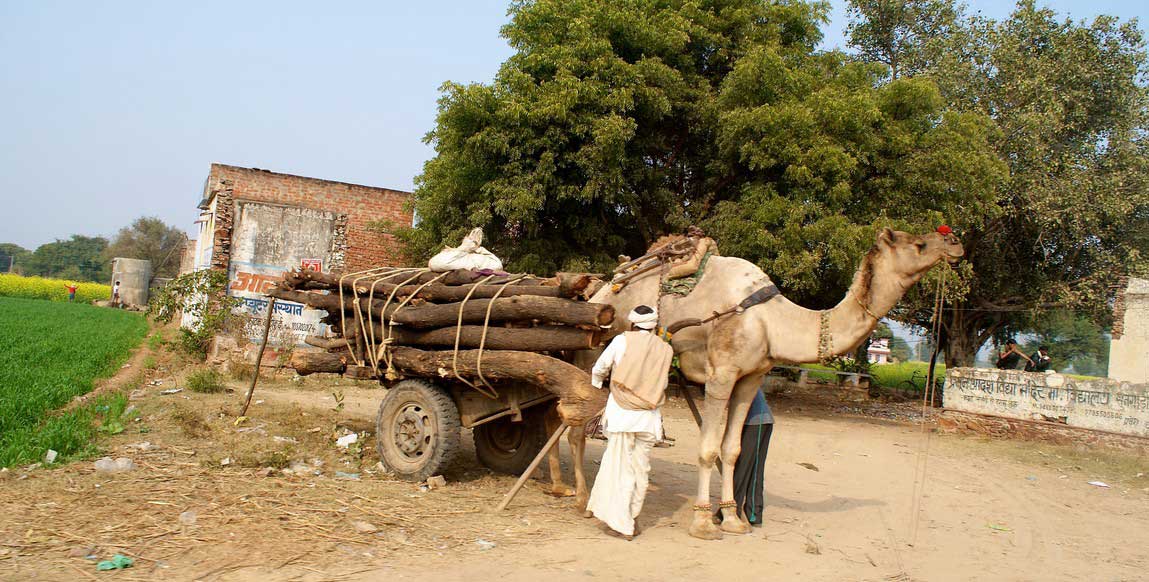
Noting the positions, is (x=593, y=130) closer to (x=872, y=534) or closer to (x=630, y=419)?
(x=630, y=419)

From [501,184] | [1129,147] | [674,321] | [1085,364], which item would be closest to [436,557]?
[674,321]

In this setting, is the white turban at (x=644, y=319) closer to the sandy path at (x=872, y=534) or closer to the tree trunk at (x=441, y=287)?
the tree trunk at (x=441, y=287)

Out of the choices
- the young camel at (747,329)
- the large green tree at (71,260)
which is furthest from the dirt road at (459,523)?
the large green tree at (71,260)

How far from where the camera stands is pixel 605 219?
16.0 m

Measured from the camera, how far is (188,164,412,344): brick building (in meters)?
16.3

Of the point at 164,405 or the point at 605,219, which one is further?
the point at 605,219

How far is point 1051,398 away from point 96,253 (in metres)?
98.9

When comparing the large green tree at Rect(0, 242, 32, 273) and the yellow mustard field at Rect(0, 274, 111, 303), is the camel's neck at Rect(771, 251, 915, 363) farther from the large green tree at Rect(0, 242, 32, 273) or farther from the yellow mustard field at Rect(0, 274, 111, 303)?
the large green tree at Rect(0, 242, 32, 273)

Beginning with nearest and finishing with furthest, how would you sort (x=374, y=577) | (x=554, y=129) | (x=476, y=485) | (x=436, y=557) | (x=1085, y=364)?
(x=374, y=577)
(x=436, y=557)
(x=476, y=485)
(x=554, y=129)
(x=1085, y=364)

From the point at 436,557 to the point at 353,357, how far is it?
10.2 ft

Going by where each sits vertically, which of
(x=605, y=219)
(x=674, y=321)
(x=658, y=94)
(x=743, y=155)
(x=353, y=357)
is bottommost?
(x=353, y=357)

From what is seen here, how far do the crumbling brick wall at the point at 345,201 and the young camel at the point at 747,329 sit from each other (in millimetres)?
12189

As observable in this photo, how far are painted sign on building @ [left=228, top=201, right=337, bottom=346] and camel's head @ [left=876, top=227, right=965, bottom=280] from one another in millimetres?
12895

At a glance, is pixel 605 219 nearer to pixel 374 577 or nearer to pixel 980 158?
pixel 980 158
